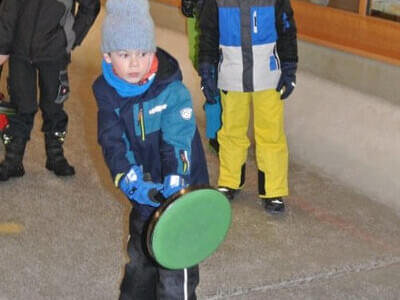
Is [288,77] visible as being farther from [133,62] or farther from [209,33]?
[133,62]

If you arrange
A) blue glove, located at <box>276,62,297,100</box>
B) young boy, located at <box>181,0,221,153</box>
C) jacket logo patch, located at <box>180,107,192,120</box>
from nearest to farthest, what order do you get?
jacket logo patch, located at <box>180,107,192,120</box> → blue glove, located at <box>276,62,297,100</box> → young boy, located at <box>181,0,221,153</box>

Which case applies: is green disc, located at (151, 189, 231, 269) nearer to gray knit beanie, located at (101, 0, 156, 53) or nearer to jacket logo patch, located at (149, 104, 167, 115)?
jacket logo patch, located at (149, 104, 167, 115)

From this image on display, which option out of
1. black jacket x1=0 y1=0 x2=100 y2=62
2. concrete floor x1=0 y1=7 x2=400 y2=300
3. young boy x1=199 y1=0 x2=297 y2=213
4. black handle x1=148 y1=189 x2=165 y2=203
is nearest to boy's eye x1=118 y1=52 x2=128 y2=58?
black handle x1=148 y1=189 x2=165 y2=203

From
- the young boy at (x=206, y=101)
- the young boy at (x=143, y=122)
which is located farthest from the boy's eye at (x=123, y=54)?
the young boy at (x=206, y=101)

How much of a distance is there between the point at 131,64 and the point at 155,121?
0.28m

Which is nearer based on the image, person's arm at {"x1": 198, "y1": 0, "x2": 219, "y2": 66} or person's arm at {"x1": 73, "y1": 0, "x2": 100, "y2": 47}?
person's arm at {"x1": 198, "y1": 0, "x2": 219, "y2": 66}

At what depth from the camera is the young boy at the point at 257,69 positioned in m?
5.57

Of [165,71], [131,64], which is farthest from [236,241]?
[131,64]

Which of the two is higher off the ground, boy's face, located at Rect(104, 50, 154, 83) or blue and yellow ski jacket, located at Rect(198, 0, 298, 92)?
boy's face, located at Rect(104, 50, 154, 83)

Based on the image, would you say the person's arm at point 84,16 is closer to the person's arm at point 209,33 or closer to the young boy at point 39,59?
the young boy at point 39,59

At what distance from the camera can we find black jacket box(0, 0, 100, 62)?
604 cm

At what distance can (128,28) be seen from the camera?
12.2ft

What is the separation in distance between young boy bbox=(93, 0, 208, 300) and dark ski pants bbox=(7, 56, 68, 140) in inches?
96.0

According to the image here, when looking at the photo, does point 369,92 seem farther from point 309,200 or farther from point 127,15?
point 127,15
